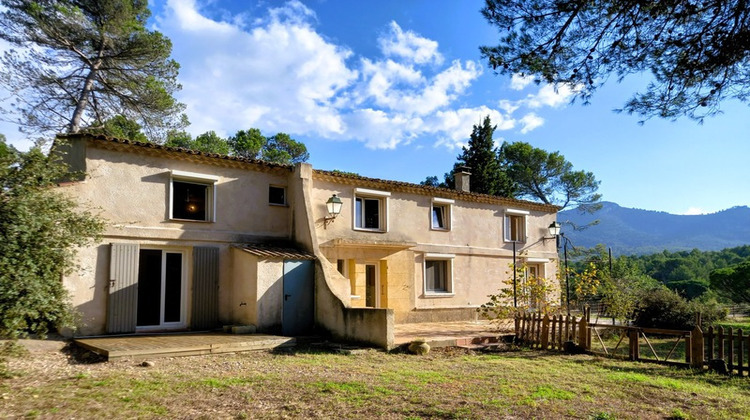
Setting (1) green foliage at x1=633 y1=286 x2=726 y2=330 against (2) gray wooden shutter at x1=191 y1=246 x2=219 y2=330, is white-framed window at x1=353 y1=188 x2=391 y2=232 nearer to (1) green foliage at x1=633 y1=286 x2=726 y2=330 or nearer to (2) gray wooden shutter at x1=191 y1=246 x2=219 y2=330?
(2) gray wooden shutter at x1=191 y1=246 x2=219 y2=330

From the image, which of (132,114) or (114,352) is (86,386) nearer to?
(114,352)

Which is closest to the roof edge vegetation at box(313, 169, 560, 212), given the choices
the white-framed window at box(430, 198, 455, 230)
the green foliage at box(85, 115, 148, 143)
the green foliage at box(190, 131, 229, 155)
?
the white-framed window at box(430, 198, 455, 230)

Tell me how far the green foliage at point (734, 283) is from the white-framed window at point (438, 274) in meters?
36.2

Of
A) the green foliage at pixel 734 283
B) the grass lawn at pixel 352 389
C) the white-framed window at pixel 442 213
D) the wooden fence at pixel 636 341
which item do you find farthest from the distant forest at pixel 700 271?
the grass lawn at pixel 352 389

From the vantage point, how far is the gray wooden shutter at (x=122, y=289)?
11273mm

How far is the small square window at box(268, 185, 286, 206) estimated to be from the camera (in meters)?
14.5

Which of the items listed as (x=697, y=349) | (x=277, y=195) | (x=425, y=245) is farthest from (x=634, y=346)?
(x=277, y=195)

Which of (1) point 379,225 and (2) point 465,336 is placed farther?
(1) point 379,225

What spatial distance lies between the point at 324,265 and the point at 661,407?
8201 mm

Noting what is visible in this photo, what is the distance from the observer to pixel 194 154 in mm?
12828

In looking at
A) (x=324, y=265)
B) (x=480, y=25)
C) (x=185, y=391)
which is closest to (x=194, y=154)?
(x=324, y=265)

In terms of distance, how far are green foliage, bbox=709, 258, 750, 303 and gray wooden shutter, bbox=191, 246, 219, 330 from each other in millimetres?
44933

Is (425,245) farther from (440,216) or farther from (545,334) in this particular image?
(545,334)

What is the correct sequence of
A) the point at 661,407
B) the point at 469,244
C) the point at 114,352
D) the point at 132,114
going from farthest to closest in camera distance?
the point at 132,114, the point at 469,244, the point at 114,352, the point at 661,407
